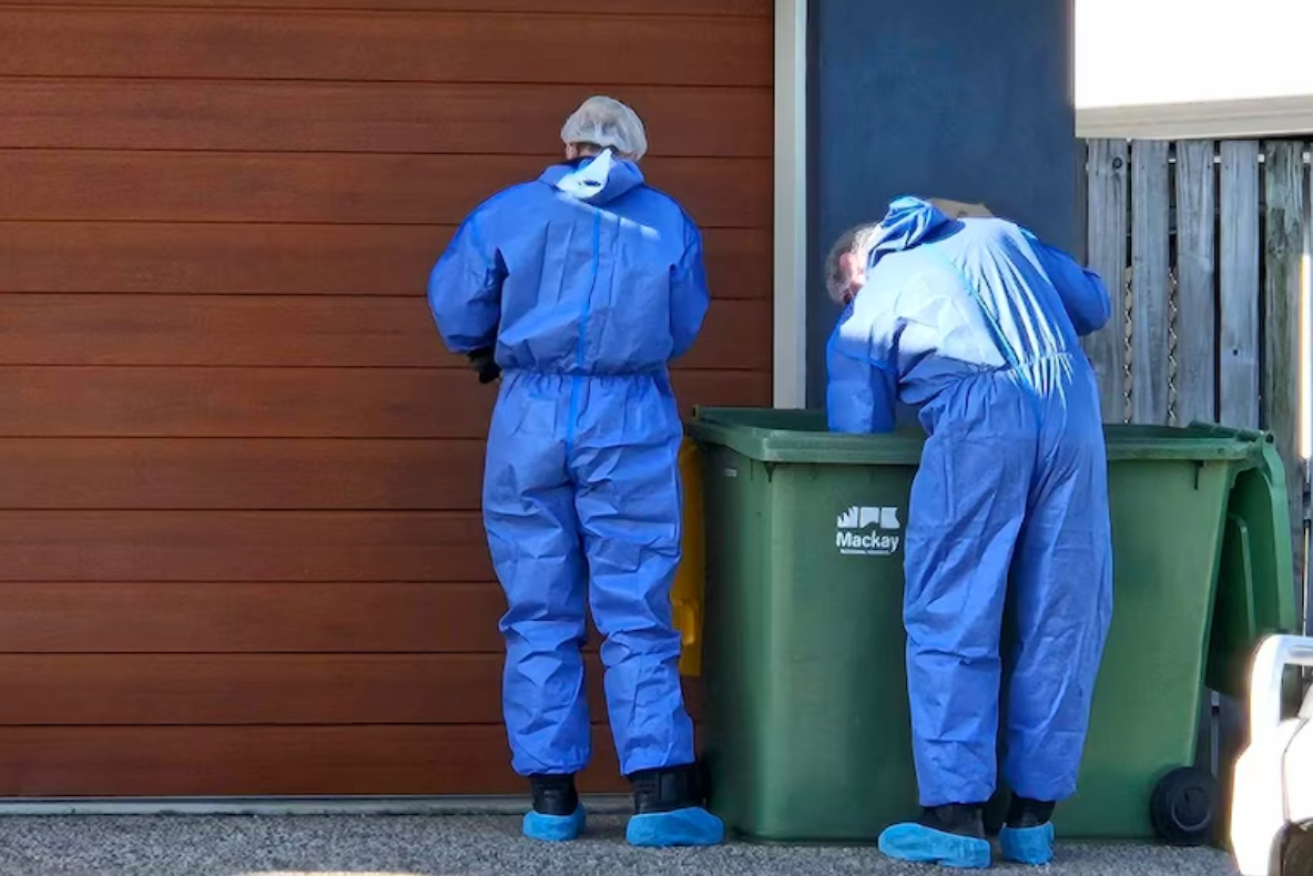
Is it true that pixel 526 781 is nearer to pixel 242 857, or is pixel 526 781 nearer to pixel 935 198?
pixel 242 857

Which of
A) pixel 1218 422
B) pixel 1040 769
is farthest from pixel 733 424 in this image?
pixel 1218 422

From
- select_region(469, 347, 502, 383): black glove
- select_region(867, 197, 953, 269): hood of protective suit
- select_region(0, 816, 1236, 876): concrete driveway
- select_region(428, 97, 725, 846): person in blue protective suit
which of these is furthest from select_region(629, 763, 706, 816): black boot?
select_region(867, 197, 953, 269): hood of protective suit

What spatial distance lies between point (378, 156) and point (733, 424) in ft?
4.38

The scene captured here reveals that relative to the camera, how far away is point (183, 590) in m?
5.89

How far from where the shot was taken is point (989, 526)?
15.9 feet

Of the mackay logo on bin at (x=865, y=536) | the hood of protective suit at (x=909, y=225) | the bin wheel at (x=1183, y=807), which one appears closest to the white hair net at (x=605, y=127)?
the hood of protective suit at (x=909, y=225)

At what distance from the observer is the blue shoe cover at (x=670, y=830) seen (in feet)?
16.9

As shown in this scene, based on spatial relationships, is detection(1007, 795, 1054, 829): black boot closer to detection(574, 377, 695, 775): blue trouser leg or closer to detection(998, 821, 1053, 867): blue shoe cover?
detection(998, 821, 1053, 867): blue shoe cover

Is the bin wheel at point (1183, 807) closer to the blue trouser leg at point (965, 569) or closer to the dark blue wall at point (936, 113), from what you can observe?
the blue trouser leg at point (965, 569)

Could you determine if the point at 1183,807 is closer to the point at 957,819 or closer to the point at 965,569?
the point at 957,819

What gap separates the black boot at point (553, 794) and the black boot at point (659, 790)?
0.17 m

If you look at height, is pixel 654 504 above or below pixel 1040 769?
above

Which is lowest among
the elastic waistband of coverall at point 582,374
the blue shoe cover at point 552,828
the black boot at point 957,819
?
the blue shoe cover at point 552,828

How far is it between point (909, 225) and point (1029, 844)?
149 cm
